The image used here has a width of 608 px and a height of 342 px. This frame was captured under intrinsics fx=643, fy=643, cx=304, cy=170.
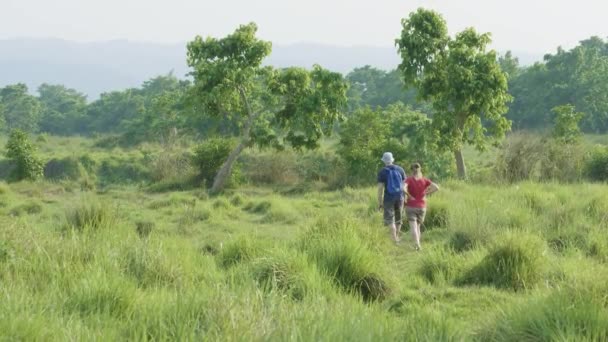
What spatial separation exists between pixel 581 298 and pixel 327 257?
3.13 m

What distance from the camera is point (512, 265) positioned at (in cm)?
786

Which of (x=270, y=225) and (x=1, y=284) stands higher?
(x=1, y=284)

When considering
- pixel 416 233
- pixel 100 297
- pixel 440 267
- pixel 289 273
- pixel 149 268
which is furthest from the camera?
pixel 416 233

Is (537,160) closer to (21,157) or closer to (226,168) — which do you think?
(226,168)

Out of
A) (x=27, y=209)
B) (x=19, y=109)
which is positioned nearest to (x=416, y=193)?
(x=27, y=209)

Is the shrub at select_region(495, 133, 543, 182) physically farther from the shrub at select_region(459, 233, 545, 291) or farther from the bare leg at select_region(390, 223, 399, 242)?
the shrub at select_region(459, 233, 545, 291)

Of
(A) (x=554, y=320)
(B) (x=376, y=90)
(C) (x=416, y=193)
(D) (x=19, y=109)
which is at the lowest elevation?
(D) (x=19, y=109)

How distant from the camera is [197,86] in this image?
24.9 meters

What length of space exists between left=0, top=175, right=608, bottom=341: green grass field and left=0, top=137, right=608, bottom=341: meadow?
2 centimetres

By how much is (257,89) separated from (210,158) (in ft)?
12.3

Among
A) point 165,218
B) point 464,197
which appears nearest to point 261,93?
point 165,218

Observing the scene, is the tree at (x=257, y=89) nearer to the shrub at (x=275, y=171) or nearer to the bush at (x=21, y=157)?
the shrub at (x=275, y=171)

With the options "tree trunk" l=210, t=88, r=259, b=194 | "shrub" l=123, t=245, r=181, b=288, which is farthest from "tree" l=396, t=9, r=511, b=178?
"shrub" l=123, t=245, r=181, b=288

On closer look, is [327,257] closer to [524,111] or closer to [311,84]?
[311,84]
